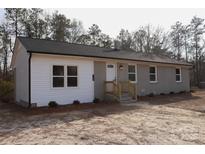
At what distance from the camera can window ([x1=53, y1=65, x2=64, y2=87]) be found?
10.6m

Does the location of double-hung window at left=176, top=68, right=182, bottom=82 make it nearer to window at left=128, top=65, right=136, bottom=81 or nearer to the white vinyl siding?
window at left=128, top=65, right=136, bottom=81

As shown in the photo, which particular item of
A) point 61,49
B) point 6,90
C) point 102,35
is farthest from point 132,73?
point 102,35

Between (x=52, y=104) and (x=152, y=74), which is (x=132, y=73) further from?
(x=52, y=104)

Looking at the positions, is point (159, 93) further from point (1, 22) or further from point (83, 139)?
point (1, 22)

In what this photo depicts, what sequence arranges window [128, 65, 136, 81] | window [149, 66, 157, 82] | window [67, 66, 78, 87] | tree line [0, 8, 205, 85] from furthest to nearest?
tree line [0, 8, 205, 85] → window [149, 66, 157, 82] → window [128, 65, 136, 81] → window [67, 66, 78, 87]

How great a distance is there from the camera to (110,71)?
1297 cm

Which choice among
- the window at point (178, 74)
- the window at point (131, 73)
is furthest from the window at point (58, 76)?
the window at point (178, 74)

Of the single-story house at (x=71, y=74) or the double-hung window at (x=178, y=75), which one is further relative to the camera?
the double-hung window at (x=178, y=75)

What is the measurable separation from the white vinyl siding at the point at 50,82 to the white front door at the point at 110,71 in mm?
1275

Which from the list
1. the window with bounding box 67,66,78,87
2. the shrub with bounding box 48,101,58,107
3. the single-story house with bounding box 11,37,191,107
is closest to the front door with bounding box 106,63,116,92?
the single-story house with bounding box 11,37,191,107

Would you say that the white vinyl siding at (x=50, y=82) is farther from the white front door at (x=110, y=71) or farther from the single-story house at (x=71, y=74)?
the white front door at (x=110, y=71)

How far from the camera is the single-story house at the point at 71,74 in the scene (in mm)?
10016

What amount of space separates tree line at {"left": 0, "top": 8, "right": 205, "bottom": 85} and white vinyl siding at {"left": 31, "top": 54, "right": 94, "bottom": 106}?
51.6 feet

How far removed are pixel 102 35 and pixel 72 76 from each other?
70.3 feet
